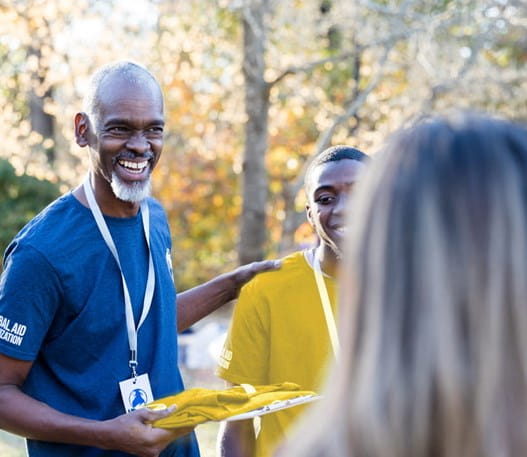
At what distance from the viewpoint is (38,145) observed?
16.7m

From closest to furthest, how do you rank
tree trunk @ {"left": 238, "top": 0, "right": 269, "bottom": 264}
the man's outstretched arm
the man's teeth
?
the man's teeth, the man's outstretched arm, tree trunk @ {"left": 238, "top": 0, "right": 269, "bottom": 264}

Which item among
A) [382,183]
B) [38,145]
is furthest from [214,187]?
[382,183]

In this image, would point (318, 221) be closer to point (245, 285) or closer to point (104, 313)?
point (245, 285)

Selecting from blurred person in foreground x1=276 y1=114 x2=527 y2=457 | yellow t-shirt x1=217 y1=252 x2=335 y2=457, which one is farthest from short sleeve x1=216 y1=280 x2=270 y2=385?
blurred person in foreground x1=276 y1=114 x2=527 y2=457

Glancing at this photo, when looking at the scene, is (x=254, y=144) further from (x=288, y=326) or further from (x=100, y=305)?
(x=100, y=305)

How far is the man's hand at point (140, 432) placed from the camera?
286 cm

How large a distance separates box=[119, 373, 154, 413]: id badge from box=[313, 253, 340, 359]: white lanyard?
677 mm

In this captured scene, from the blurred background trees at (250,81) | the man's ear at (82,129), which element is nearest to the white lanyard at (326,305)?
the man's ear at (82,129)

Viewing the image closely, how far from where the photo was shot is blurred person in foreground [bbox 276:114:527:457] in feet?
4.22

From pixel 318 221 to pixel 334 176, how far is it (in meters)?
0.19

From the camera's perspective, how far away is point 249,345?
325 cm

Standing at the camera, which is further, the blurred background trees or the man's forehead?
the blurred background trees

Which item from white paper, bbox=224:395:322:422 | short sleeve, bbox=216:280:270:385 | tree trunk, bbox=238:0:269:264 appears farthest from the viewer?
tree trunk, bbox=238:0:269:264

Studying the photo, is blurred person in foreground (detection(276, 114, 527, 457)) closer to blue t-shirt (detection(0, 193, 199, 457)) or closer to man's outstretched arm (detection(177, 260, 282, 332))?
blue t-shirt (detection(0, 193, 199, 457))
